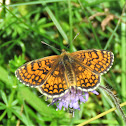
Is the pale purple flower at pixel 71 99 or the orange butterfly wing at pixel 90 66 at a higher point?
the orange butterfly wing at pixel 90 66

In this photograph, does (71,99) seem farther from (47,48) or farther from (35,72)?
(47,48)

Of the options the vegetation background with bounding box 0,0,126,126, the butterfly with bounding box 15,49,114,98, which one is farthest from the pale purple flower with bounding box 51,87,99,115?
the vegetation background with bounding box 0,0,126,126

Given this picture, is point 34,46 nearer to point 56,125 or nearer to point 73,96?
point 56,125

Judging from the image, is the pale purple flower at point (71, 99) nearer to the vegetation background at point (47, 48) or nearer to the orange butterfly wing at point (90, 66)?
the orange butterfly wing at point (90, 66)

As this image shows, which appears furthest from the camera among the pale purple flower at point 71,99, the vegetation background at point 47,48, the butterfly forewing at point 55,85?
the vegetation background at point 47,48

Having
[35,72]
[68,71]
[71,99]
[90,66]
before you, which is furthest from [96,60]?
[35,72]

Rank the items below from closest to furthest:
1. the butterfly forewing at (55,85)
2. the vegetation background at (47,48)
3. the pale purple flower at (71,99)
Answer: the butterfly forewing at (55,85) → the pale purple flower at (71,99) → the vegetation background at (47,48)

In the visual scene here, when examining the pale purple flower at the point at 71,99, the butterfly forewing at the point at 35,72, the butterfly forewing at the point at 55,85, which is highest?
the butterfly forewing at the point at 35,72

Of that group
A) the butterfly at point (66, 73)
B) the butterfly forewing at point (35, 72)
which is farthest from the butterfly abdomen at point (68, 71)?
the butterfly forewing at point (35, 72)
